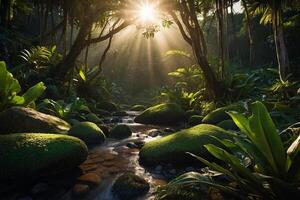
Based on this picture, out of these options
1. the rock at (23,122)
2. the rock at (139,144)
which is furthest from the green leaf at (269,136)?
the rock at (23,122)

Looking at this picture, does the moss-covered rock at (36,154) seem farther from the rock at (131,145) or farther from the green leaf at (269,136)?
the green leaf at (269,136)

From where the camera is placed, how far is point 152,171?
6.02 m

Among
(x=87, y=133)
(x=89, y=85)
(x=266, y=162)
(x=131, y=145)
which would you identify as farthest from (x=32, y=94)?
(x=89, y=85)

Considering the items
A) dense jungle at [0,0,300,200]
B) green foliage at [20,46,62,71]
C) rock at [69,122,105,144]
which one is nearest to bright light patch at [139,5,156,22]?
dense jungle at [0,0,300,200]

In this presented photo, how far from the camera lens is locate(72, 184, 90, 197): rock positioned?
492 cm

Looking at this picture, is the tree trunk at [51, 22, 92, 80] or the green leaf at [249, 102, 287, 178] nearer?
the green leaf at [249, 102, 287, 178]

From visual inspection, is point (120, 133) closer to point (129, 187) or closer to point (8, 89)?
point (8, 89)

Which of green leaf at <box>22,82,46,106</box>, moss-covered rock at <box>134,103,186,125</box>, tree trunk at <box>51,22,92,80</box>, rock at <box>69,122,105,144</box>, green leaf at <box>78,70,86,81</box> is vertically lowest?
moss-covered rock at <box>134,103,186,125</box>

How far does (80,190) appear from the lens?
16.4ft

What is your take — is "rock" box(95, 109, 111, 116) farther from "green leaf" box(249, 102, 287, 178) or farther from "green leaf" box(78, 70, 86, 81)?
"green leaf" box(249, 102, 287, 178)

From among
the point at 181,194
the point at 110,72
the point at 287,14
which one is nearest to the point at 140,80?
the point at 110,72

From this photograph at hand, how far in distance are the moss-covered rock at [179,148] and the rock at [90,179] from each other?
3.88 feet

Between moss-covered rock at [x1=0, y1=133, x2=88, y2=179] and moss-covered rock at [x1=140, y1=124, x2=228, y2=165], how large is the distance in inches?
53.6

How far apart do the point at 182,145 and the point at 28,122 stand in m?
3.29
